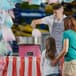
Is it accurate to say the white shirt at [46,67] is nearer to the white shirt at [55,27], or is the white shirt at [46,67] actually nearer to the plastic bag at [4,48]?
the white shirt at [55,27]

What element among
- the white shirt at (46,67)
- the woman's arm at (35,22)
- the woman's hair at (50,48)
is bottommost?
the white shirt at (46,67)

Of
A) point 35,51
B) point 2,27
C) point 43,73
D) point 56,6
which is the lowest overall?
point 43,73

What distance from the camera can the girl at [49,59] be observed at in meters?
5.08

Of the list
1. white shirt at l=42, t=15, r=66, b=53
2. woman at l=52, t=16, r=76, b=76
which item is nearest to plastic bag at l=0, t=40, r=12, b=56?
white shirt at l=42, t=15, r=66, b=53

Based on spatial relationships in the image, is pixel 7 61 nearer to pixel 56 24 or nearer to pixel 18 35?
pixel 18 35

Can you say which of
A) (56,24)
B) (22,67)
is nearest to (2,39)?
(22,67)

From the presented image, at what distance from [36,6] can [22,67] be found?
98 centimetres

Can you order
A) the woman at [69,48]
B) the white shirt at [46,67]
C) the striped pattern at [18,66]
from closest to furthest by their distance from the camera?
the woman at [69,48] → the white shirt at [46,67] → the striped pattern at [18,66]

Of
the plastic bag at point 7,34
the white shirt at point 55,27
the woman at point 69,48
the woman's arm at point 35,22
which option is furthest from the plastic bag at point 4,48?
the woman at point 69,48

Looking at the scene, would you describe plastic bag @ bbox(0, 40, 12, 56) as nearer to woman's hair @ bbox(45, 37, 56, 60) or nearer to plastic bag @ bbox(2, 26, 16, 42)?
plastic bag @ bbox(2, 26, 16, 42)

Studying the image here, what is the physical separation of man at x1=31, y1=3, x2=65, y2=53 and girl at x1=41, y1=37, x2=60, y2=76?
79mm

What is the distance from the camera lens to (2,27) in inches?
203

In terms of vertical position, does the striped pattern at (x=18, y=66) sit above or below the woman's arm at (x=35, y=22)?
below

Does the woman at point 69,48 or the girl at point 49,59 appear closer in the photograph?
the woman at point 69,48
